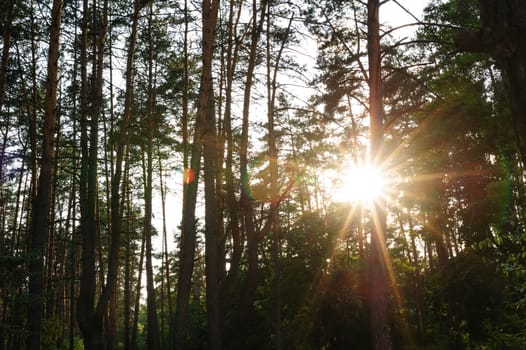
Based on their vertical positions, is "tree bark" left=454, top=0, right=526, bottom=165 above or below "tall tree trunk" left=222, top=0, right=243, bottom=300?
below

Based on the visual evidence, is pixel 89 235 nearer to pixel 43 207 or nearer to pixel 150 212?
pixel 43 207

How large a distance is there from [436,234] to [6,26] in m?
12.5

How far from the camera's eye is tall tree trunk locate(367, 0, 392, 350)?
23.2ft

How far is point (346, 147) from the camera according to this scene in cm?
1888

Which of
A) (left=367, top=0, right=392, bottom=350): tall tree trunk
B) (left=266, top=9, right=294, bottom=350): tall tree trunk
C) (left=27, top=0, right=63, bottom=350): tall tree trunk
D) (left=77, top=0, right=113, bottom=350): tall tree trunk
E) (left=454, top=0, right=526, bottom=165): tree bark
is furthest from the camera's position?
(left=266, top=9, right=294, bottom=350): tall tree trunk

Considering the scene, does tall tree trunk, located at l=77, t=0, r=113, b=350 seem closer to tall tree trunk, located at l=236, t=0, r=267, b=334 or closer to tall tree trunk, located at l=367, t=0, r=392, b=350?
tall tree trunk, located at l=236, t=0, r=267, b=334

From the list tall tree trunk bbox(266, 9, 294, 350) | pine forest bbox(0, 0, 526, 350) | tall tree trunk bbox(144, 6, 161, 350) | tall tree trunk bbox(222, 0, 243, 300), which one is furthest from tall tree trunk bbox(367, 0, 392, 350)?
tall tree trunk bbox(144, 6, 161, 350)

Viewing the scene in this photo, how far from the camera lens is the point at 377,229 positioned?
7.29 metres

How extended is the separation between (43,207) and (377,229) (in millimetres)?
6831

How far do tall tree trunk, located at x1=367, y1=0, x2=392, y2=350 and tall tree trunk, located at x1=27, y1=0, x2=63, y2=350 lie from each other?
6.21 metres

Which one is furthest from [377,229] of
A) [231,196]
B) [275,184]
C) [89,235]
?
[89,235]

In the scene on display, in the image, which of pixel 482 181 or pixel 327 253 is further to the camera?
pixel 327 253

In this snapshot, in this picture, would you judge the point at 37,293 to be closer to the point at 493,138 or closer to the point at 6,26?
the point at 6,26

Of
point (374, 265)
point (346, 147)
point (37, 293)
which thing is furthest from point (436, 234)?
point (37, 293)
